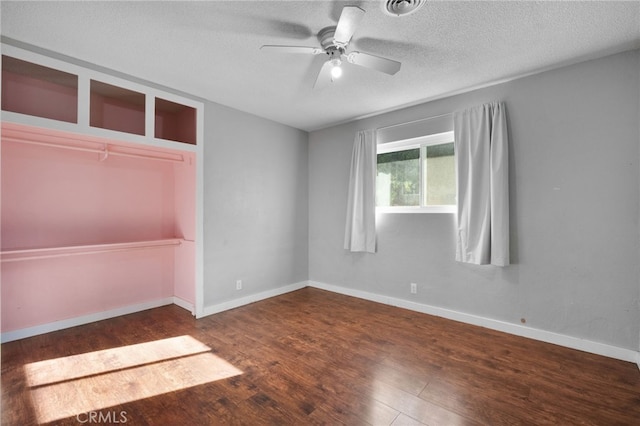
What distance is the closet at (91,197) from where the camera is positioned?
2.54 meters

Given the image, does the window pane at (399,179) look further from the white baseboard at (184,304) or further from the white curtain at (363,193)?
the white baseboard at (184,304)

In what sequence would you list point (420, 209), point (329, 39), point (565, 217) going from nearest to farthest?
point (329, 39), point (565, 217), point (420, 209)

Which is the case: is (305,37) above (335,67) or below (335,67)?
above

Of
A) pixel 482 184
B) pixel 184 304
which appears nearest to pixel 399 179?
pixel 482 184

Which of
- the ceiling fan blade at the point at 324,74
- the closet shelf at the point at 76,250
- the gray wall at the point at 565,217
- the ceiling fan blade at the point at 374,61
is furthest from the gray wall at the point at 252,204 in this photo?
the ceiling fan blade at the point at 374,61

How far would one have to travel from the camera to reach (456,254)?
3.22 metres

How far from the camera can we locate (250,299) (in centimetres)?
394

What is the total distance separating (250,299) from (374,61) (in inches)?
129

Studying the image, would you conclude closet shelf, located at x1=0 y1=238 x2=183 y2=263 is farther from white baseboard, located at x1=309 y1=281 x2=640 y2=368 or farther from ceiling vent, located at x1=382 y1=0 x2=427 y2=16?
ceiling vent, located at x1=382 y1=0 x2=427 y2=16

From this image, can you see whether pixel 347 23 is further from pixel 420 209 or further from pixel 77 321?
pixel 77 321

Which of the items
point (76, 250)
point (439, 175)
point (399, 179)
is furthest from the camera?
point (399, 179)

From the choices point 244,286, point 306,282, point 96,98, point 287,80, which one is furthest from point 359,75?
point 306,282

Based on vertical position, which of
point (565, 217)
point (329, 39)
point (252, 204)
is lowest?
point (565, 217)

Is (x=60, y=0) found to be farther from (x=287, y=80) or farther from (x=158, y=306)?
(x=158, y=306)
